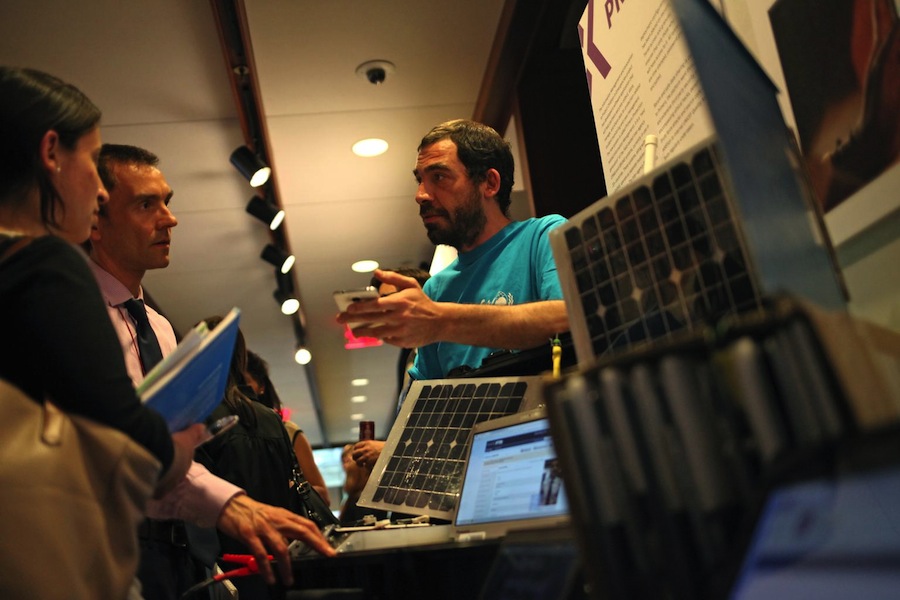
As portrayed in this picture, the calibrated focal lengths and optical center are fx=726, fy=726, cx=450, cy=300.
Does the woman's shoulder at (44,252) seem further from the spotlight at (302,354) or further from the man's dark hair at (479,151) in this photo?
the spotlight at (302,354)

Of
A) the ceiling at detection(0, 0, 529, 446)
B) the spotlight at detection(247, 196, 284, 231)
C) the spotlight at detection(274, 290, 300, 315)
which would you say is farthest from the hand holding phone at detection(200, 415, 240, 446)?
the spotlight at detection(274, 290, 300, 315)

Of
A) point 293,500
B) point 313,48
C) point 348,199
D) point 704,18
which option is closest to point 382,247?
point 348,199

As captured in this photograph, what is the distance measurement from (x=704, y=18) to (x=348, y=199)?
13.3 feet

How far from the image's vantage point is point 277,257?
5004mm

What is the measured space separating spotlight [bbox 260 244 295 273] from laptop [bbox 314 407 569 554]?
13.3 feet

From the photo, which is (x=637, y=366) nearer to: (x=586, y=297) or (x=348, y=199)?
(x=586, y=297)

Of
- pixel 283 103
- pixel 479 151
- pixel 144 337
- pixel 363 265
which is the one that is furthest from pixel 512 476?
pixel 363 265

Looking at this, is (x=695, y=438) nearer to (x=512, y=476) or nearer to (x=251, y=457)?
(x=512, y=476)

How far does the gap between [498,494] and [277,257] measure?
13.9 ft

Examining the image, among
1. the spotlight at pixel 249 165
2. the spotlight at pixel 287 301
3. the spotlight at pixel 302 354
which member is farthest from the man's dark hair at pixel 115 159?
the spotlight at pixel 302 354

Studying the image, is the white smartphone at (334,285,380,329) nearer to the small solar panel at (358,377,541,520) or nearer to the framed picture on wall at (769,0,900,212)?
the small solar panel at (358,377,541,520)

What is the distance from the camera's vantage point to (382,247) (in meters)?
5.41

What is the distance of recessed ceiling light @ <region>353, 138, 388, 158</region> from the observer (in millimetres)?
4016

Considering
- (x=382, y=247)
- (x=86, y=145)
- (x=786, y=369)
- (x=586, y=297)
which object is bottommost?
(x=786, y=369)
